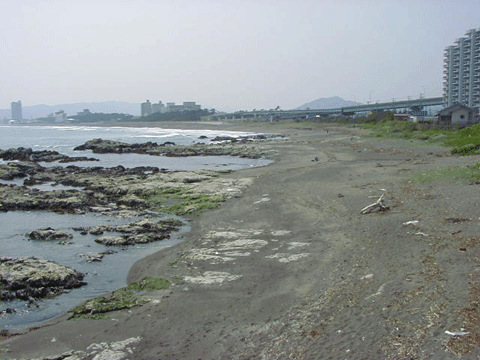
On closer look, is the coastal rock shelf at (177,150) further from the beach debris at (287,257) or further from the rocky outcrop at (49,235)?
the beach debris at (287,257)

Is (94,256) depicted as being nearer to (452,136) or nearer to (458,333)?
(458,333)

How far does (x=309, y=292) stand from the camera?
9.73 metres

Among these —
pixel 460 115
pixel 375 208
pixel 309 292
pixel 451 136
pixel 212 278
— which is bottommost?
pixel 212 278

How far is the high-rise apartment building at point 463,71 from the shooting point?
340 feet

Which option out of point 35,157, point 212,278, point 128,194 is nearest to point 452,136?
point 128,194

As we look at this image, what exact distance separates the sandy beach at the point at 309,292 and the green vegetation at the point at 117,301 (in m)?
0.24

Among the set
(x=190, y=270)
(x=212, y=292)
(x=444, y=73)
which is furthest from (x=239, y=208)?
(x=444, y=73)

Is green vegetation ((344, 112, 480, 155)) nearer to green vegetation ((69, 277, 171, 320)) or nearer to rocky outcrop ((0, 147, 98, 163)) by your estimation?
green vegetation ((69, 277, 171, 320))

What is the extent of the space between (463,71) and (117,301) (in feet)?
384

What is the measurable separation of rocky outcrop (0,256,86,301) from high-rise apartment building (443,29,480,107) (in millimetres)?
105629

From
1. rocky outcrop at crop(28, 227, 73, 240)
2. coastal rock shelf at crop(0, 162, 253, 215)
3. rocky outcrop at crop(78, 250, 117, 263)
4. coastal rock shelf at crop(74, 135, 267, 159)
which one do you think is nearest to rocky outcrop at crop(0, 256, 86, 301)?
rocky outcrop at crop(78, 250, 117, 263)

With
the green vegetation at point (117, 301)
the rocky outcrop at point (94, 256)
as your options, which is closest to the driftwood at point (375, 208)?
the green vegetation at point (117, 301)

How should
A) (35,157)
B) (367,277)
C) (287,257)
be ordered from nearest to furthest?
(367,277) < (287,257) < (35,157)

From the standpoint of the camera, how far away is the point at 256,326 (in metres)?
8.43
